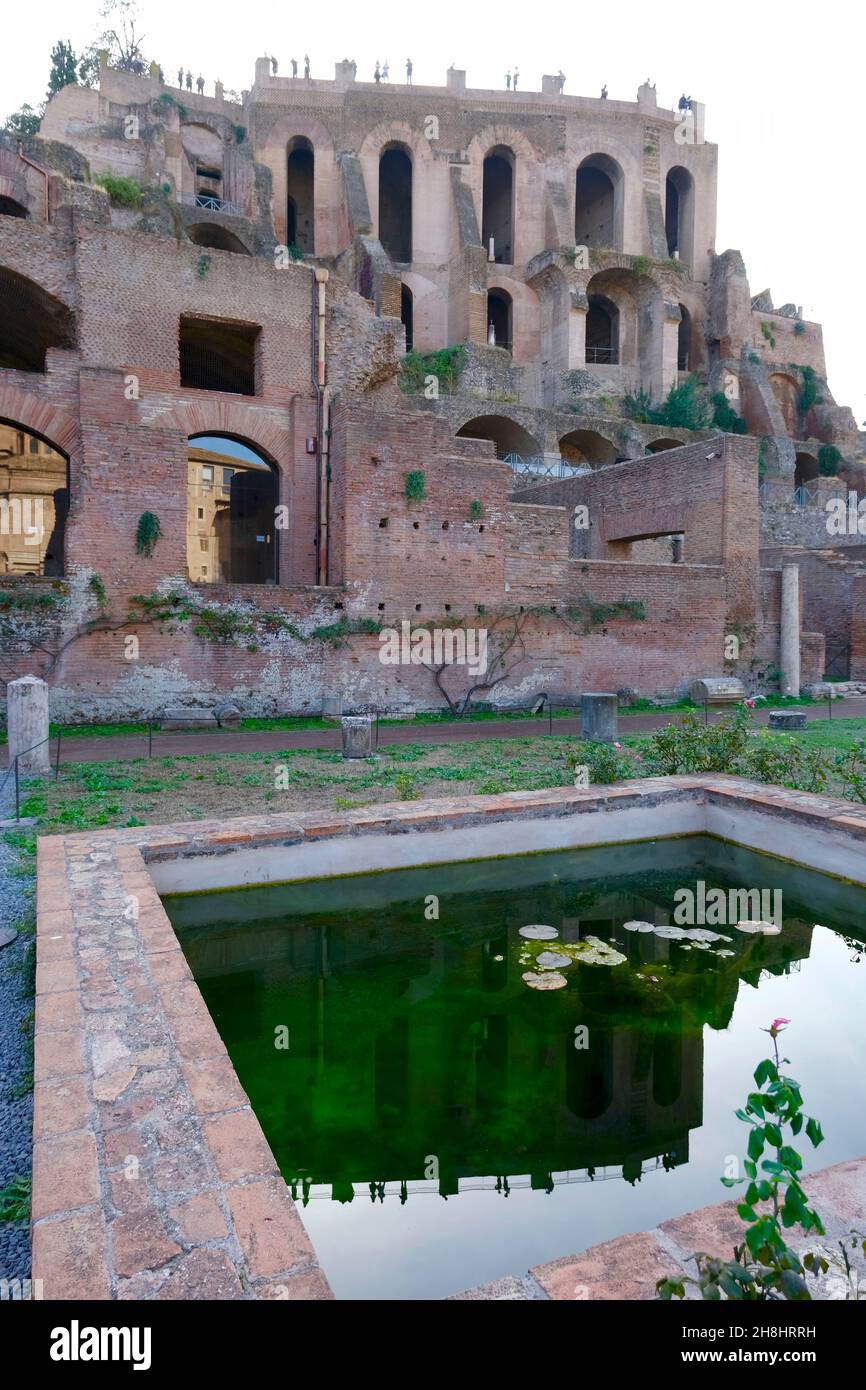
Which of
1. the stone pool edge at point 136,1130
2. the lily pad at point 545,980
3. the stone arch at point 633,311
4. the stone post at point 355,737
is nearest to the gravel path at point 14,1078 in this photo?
the stone pool edge at point 136,1130

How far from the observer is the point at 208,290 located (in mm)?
15391

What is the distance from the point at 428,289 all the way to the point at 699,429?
37.9 ft

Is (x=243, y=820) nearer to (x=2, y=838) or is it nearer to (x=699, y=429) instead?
(x=2, y=838)

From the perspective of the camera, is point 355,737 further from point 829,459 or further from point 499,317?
point 829,459

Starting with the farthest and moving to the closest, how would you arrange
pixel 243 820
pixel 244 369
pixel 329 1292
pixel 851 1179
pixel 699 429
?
1. pixel 699 429
2. pixel 244 369
3. pixel 243 820
4. pixel 851 1179
5. pixel 329 1292

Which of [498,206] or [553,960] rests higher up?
[498,206]

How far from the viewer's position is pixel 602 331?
117 feet

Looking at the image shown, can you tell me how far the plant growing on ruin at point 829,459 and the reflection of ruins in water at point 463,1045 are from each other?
3263 centimetres

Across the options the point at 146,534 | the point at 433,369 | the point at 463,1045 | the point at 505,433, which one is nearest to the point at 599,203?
the point at 433,369

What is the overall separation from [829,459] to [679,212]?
43.8 ft

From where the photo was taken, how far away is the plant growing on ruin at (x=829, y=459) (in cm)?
3322

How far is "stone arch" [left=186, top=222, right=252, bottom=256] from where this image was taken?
2605 centimetres

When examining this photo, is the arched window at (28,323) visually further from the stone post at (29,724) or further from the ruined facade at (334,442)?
the stone post at (29,724)

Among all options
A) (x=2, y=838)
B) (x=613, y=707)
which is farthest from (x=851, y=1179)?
(x=613, y=707)
